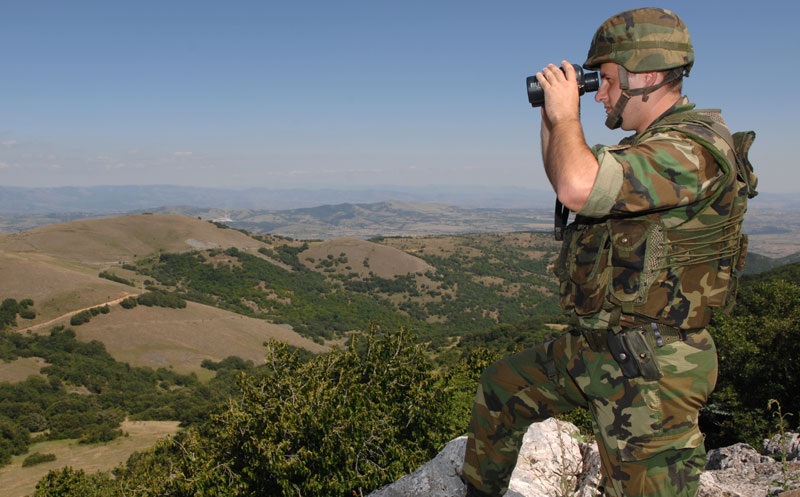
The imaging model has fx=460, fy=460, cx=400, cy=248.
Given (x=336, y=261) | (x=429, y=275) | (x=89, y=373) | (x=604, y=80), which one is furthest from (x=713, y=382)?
(x=336, y=261)

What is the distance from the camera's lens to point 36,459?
138 feet

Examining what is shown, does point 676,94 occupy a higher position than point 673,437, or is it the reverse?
point 676,94

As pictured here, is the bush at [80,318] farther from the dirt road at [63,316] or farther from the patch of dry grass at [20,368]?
the patch of dry grass at [20,368]

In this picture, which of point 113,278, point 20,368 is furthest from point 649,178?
point 113,278

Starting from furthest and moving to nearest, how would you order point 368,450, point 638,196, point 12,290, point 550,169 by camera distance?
point 12,290 → point 368,450 → point 550,169 → point 638,196

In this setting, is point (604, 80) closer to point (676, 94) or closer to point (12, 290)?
point (676, 94)

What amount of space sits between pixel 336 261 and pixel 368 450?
150 m

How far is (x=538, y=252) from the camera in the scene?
7525 inches

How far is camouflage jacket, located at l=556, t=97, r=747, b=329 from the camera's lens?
2529 millimetres

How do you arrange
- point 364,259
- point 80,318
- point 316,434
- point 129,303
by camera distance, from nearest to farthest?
1. point 316,434
2. point 80,318
3. point 129,303
4. point 364,259

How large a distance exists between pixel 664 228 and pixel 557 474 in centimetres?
408

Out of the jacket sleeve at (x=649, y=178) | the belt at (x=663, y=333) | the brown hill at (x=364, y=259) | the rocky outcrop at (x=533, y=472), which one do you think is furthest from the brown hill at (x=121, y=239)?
the jacket sleeve at (x=649, y=178)

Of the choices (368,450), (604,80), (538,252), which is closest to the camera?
(604,80)

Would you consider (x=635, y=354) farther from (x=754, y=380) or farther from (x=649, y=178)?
(x=754, y=380)
